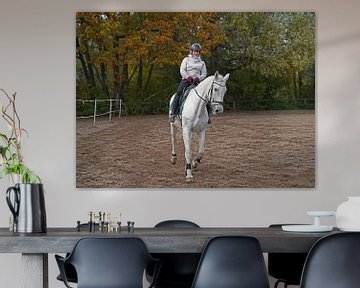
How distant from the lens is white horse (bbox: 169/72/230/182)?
256 inches

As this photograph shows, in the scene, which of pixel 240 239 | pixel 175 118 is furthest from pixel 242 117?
pixel 240 239

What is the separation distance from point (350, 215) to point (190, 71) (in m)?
2.44

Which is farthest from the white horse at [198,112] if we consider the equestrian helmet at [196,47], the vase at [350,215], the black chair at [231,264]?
the black chair at [231,264]

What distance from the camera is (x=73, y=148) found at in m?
6.48

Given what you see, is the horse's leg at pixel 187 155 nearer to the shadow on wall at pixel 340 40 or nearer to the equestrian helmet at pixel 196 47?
the equestrian helmet at pixel 196 47

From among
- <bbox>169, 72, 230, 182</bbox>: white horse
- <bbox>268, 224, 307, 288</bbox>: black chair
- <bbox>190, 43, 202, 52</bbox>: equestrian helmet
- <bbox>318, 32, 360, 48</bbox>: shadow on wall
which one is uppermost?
<bbox>318, 32, 360, 48</bbox>: shadow on wall

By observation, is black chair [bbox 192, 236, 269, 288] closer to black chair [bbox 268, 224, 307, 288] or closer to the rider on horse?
black chair [bbox 268, 224, 307, 288]

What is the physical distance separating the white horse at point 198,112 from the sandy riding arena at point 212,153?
0.04 metres

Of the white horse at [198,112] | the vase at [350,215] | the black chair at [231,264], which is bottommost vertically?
the black chair at [231,264]

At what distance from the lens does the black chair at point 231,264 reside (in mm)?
4148

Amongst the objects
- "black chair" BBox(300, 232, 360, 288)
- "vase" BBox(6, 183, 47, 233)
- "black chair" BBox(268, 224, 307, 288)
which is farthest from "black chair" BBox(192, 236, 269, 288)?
"black chair" BBox(268, 224, 307, 288)

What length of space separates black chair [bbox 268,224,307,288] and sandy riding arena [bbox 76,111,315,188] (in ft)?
3.79

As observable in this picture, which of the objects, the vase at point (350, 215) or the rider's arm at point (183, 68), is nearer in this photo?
the vase at point (350, 215)

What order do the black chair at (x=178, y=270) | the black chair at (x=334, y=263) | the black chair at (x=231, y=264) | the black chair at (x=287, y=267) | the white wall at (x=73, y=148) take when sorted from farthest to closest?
Answer: 1. the white wall at (x=73, y=148)
2. the black chair at (x=287, y=267)
3. the black chair at (x=178, y=270)
4. the black chair at (x=231, y=264)
5. the black chair at (x=334, y=263)
